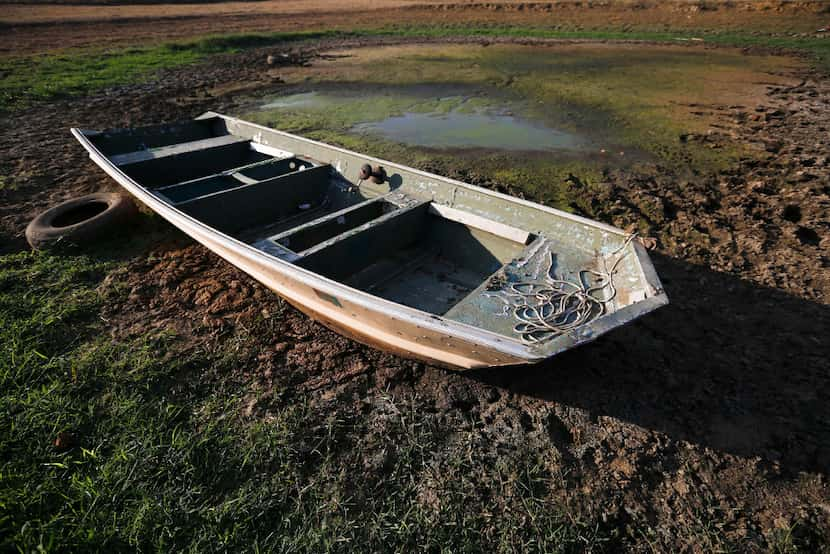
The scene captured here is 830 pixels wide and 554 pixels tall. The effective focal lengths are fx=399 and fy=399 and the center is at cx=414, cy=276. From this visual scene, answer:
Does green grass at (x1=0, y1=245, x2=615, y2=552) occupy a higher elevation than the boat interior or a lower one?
lower

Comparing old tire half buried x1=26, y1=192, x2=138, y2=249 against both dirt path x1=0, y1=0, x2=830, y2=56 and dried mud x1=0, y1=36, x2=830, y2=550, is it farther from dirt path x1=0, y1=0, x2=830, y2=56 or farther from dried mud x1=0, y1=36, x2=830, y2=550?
dirt path x1=0, y1=0, x2=830, y2=56

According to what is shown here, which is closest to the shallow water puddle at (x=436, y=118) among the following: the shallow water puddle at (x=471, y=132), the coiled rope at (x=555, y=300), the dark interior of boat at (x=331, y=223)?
the shallow water puddle at (x=471, y=132)

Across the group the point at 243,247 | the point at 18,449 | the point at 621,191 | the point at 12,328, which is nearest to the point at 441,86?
the point at 621,191

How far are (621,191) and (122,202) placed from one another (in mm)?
8206

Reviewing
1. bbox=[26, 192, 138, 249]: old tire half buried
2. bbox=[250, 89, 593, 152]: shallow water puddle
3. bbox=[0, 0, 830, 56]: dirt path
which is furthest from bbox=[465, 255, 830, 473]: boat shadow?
bbox=[0, 0, 830, 56]: dirt path

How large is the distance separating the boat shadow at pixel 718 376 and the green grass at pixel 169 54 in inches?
614

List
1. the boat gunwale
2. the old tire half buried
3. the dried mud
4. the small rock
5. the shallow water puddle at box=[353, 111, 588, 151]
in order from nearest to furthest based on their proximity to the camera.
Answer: the boat gunwale < the dried mud < the small rock < the old tire half buried < the shallow water puddle at box=[353, 111, 588, 151]

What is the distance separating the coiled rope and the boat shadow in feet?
1.85

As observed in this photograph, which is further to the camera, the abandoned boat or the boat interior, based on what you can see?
the boat interior

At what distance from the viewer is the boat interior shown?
4.38 m

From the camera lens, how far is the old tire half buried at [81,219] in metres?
5.33

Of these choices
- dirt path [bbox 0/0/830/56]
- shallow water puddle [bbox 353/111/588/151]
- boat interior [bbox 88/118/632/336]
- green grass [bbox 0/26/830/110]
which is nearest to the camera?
boat interior [bbox 88/118/632/336]

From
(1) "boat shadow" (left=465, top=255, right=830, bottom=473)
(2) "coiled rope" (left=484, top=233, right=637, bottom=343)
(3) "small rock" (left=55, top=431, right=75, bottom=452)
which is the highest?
(2) "coiled rope" (left=484, top=233, right=637, bottom=343)

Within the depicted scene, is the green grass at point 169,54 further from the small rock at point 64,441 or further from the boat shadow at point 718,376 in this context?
the boat shadow at point 718,376
